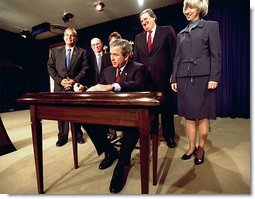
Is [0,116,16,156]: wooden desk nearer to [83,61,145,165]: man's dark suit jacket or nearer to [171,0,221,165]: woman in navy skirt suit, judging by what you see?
[83,61,145,165]: man's dark suit jacket

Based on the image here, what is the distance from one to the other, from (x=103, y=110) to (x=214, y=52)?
3.90 feet

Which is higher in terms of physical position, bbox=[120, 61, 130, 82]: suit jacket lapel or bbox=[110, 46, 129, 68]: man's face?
bbox=[110, 46, 129, 68]: man's face

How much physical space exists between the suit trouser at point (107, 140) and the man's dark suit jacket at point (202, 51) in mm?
798

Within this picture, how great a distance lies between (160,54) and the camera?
2396mm

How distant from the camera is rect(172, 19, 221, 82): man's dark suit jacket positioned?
5.75 ft

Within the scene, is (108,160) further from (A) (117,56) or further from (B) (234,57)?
(B) (234,57)

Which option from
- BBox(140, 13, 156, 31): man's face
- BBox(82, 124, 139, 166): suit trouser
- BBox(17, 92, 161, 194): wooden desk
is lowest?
BBox(82, 124, 139, 166): suit trouser

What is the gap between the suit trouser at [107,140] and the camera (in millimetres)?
1476

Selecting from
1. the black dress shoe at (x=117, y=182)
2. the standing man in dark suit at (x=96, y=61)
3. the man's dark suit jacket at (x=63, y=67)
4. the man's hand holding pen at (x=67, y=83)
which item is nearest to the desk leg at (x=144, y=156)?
the black dress shoe at (x=117, y=182)

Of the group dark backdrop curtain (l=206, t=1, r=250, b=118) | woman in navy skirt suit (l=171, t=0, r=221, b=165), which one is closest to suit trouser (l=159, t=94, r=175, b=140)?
woman in navy skirt suit (l=171, t=0, r=221, b=165)

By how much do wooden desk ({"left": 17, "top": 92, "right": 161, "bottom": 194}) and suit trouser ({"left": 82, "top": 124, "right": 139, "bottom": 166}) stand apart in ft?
1.14

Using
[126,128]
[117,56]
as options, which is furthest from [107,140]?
[117,56]

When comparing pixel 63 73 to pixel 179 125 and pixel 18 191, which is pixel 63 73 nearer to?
pixel 18 191

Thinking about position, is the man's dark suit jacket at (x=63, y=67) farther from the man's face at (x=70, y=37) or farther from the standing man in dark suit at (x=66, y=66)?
the man's face at (x=70, y=37)
